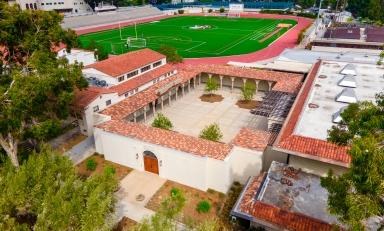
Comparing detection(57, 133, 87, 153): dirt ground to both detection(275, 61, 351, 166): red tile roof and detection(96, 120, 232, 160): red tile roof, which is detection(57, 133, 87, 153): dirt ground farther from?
detection(275, 61, 351, 166): red tile roof

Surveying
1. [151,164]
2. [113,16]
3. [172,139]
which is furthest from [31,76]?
[113,16]

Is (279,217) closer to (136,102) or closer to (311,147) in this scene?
(311,147)

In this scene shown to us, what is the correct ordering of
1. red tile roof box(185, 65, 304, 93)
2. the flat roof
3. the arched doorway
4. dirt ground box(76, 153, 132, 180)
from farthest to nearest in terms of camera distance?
red tile roof box(185, 65, 304, 93) < dirt ground box(76, 153, 132, 180) < the arched doorway < the flat roof

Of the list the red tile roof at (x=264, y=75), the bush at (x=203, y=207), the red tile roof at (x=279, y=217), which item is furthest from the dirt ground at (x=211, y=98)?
the red tile roof at (x=279, y=217)

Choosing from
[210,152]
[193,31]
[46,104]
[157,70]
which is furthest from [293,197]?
[193,31]

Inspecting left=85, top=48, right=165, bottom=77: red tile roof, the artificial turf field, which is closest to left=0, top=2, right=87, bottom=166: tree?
left=85, top=48, right=165, bottom=77: red tile roof
